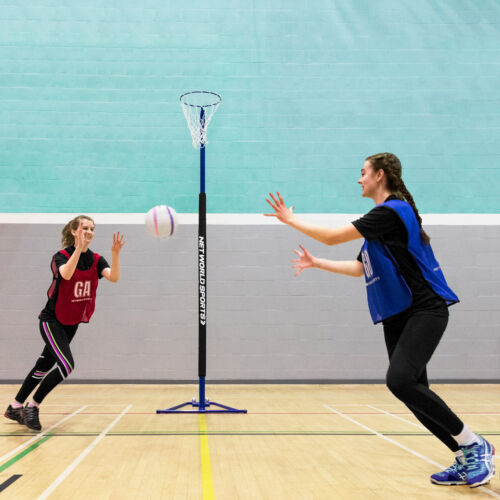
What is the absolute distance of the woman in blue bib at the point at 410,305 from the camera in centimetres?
229

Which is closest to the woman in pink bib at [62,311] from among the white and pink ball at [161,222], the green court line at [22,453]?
the green court line at [22,453]

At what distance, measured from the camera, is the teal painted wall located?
6.84 meters

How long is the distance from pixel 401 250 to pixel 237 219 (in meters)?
4.49

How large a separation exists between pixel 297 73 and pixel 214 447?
550 centimetres

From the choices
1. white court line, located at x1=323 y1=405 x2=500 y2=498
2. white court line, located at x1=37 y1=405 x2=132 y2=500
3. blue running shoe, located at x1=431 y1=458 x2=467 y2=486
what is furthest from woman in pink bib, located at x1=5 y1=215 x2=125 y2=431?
blue running shoe, located at x1=431 y1=458 x2=467 y2=486

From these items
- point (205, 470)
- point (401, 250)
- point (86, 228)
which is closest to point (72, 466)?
point (205, 470)

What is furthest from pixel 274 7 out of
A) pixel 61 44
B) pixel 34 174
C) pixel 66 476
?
pixel 66 476

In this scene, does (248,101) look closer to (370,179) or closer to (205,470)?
(370,179)

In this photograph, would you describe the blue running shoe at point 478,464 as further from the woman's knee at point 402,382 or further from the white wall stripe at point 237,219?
the white wall stripe at point 237,219

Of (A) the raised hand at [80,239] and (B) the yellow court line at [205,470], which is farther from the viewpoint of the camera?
(A) the raised hand at [80,239]

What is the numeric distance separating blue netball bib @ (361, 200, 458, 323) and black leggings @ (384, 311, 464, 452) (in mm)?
100

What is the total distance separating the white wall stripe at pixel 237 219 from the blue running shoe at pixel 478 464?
4.61 metres

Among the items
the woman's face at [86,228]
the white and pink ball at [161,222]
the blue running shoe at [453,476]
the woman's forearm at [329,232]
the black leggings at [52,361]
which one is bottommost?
the blue running shoe at [453,476]

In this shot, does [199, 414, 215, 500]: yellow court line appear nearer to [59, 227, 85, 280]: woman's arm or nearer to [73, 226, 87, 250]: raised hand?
[59, 227, 85, 280]: woman's arm
